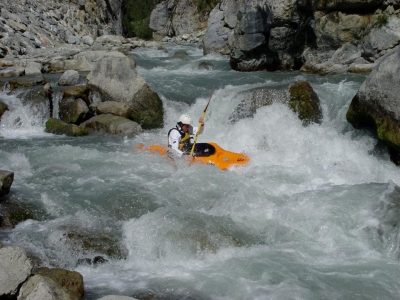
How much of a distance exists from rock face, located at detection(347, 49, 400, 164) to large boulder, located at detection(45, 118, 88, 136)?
6159mm

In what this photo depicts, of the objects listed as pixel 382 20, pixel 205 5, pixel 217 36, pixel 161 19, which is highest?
pixel 382 20

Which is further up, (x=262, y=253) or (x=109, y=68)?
(x=109, y=68)

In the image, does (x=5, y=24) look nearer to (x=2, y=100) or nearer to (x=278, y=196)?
(x=2, y=100)

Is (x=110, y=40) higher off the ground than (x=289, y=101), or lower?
lower

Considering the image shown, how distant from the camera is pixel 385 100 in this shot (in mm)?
8906

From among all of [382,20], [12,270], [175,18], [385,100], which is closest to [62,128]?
[385,100]

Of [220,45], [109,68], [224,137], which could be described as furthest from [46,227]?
[220,45]

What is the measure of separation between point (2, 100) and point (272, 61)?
8.41 meters

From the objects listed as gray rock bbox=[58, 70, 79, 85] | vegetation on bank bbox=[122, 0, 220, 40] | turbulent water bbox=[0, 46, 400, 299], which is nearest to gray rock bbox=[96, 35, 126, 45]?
vegetation on bank bbox=[122, 0, 220, 40]

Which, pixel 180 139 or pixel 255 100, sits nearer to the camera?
pixel 180 139

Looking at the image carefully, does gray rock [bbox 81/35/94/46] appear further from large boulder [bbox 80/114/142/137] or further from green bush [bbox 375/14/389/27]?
green bush [bbox 375/14/389/27]

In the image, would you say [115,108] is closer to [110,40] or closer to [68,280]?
[68,280]

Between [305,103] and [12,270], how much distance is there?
8.11 metres

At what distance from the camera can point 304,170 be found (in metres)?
9.45
